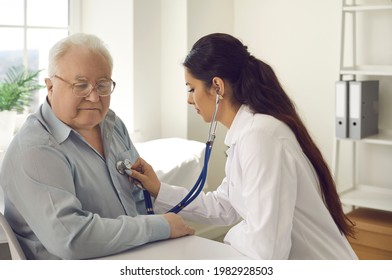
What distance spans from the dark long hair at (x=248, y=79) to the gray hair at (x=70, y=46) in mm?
268

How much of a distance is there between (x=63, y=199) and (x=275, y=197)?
0.49 meters

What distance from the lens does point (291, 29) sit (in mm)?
3510

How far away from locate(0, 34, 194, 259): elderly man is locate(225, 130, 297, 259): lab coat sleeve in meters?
0.20

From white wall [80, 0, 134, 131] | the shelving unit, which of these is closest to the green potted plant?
white wall [80, 0, 134, 131]

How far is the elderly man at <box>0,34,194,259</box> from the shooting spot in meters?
1.46

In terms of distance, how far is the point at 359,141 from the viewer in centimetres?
314

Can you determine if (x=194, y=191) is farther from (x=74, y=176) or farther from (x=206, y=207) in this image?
(x=74, y=176)

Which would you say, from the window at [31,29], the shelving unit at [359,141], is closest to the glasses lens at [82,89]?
the window at [31,29]

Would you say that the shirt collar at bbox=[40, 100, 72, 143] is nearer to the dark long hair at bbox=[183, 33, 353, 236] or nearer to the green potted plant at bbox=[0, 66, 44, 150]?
the dark long hair at bbox=[183, 33, 353, 236]

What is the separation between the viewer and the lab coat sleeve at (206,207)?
1917mm

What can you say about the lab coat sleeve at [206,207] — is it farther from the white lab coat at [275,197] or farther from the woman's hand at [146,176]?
the white lab coat at [275,197]

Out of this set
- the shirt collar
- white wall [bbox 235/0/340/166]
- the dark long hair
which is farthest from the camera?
white wall [bbox 235/0/340/166]

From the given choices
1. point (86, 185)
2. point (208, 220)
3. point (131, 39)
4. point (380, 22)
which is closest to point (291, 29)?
point (380, 22)
